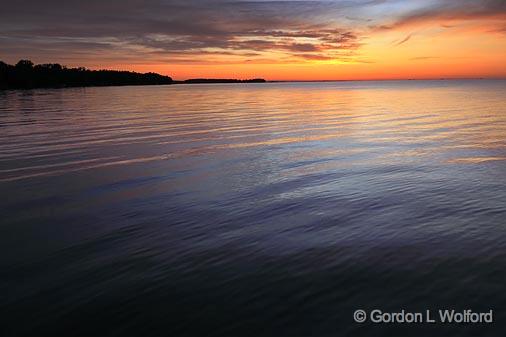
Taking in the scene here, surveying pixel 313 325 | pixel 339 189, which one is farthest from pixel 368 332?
pixel 339 189

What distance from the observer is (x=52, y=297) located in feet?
26.2

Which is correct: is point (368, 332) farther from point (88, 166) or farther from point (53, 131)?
point (53, 131)

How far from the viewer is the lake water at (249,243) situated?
23.9 ft

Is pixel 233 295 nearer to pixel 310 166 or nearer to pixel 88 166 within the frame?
pixel 310 166

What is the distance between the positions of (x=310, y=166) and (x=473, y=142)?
15.1 m

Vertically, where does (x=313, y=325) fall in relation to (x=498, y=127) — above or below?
below

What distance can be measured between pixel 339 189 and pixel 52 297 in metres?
11.4

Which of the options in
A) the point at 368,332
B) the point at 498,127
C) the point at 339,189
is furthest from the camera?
the point at 498,127

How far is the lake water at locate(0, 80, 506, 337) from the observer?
287 inches

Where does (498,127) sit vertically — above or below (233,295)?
above

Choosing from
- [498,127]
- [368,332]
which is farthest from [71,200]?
[498,127]

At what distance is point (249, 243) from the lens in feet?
34.8

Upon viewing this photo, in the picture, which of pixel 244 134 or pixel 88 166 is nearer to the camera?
pixel 88 166

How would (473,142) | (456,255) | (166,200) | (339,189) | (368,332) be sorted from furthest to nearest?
(473,142)
(339,189)
(166,200)
(456,255)
(368,332)
